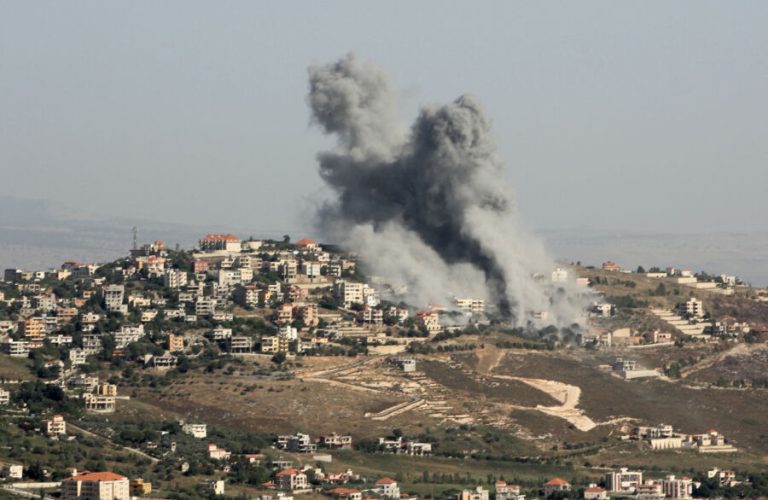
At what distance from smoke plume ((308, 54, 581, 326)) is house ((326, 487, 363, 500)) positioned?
41692mm

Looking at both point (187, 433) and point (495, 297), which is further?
point (495, 297)

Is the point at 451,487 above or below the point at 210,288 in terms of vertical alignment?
below

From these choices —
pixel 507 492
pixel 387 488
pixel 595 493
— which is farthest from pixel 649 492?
pixel 387 488

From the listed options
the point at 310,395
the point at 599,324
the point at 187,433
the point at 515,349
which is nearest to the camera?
the point at 187,433

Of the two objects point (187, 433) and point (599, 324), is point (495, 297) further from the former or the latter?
point (187, 433)

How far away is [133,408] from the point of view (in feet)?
399

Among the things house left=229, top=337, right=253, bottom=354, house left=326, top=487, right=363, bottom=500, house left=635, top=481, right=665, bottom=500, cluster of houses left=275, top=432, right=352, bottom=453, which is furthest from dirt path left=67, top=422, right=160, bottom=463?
house left=635, top=481, right=665, bottom=500

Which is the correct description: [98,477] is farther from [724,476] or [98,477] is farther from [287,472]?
[724,476]

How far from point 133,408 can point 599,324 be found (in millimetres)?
35540

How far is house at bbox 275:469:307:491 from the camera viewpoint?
105 meters

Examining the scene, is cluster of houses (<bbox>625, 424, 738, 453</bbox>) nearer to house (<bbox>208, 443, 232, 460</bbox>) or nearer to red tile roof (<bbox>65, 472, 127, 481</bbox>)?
house (<bbox>208, 443, 232, 460</bbox>)

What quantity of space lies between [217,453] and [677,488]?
65.9 ft

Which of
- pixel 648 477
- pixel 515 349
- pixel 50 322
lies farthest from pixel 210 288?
pixel 648 477

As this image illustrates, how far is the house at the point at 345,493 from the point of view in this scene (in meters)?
102
